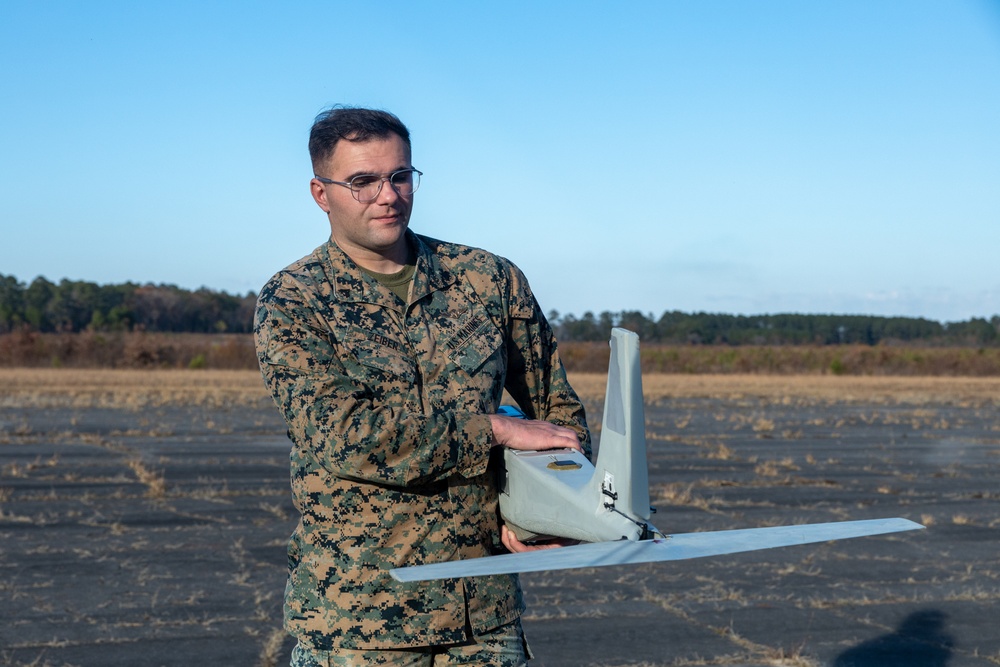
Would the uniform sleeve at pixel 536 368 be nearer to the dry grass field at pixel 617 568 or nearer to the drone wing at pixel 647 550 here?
the drone wing at pixel 647 550

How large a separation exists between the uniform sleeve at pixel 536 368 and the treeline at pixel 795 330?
57.0 m

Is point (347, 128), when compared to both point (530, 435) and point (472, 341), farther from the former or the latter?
point (530, 435)

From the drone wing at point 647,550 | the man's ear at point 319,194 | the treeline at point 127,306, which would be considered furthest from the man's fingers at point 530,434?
the treeline at point 127,306

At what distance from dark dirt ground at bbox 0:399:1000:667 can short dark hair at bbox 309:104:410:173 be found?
3825mm

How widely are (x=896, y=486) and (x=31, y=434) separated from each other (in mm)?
15336

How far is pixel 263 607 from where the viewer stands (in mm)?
7020

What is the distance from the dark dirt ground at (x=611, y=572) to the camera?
6117mm

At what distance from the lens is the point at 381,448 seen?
2.51 m

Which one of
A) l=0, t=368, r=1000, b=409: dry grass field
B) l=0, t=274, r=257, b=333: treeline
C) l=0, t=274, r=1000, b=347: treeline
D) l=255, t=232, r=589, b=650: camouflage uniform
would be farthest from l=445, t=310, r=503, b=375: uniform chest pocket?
l=0, t=274, r=257, b=333: treeline

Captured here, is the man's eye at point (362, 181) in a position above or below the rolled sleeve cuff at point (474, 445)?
above

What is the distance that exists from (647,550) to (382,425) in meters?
0.69

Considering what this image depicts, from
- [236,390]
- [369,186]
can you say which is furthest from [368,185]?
[236,390]

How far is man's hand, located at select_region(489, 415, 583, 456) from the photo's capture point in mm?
2699

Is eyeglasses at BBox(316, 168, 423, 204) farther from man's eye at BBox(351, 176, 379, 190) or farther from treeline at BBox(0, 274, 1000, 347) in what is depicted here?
treeline at BBox(0, 274, 1000, 347)
